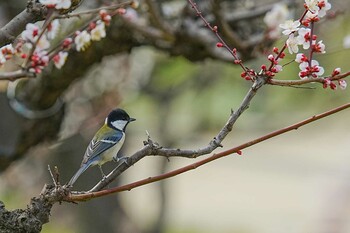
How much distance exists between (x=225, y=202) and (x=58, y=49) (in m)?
13.5

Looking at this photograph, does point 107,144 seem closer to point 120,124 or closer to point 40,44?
point 120,124

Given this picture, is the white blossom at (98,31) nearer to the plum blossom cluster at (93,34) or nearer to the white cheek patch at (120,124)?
the plum blossom cluster at (93,34)

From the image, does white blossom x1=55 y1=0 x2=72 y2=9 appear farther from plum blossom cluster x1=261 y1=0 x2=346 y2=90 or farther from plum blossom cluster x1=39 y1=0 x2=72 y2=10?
plum blossom cluster x1=261 y1=0 x2=346 y2=90

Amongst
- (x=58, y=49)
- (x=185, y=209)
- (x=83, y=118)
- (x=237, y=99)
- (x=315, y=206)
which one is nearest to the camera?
(x=58, y=49)

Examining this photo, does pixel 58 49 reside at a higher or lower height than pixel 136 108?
lower

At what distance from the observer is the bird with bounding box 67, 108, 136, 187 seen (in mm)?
2723

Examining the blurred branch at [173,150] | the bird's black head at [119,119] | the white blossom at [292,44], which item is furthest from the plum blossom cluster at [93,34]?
the white blossom at [292,44]

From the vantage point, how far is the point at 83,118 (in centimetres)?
675

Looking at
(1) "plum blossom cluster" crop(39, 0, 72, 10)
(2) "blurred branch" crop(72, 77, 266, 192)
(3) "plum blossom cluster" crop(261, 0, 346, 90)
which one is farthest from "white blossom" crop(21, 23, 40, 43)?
(3) "plum blossom cluster" crop(261, 0, 346, 90)

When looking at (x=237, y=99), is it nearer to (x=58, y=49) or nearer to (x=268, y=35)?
(x=268, y=35)

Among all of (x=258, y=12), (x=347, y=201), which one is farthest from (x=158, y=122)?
(x=258, y=12)

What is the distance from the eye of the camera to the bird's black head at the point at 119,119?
2.86m

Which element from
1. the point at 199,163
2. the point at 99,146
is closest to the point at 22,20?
the point at 99,146

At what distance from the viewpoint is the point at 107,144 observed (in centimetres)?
273
